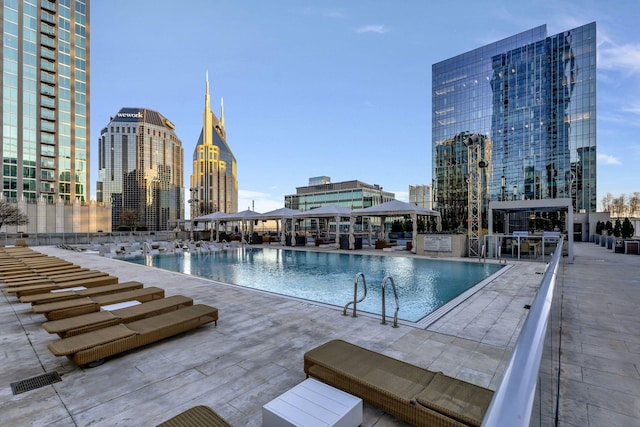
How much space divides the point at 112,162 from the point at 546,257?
5142 inches

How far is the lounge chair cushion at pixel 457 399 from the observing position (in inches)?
88.1

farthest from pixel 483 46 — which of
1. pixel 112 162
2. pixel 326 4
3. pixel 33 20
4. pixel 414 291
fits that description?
pixel 112 162

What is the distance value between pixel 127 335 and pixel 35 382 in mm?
925

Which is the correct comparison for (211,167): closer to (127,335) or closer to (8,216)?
(8,216)

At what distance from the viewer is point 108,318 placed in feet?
14.7

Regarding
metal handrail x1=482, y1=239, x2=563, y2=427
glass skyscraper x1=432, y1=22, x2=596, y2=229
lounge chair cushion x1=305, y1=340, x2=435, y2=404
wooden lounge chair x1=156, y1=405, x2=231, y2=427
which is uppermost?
glass skyscraper x1=432, y1=22, x2=596, y2=229

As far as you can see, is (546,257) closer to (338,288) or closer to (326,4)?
(338,288)

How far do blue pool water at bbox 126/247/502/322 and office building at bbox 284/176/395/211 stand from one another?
51.1 metres

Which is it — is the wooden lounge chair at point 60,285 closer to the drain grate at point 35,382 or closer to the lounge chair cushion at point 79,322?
the lounge chair cushion at point 79,322

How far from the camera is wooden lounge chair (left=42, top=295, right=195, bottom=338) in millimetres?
4081

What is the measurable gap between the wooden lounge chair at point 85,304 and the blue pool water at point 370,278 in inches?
128

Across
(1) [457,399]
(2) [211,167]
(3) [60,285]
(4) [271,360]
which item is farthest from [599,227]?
(2) [211,167]

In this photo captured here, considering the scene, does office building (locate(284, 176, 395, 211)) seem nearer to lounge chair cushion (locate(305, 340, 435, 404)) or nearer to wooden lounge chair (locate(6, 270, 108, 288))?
wooden lounge chair (locate(6, 270, 108, 288))

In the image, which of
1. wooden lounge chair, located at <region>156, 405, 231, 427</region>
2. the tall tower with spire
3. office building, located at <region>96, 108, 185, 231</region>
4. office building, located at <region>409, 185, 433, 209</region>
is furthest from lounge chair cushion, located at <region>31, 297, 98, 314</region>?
the tall tower with spire
